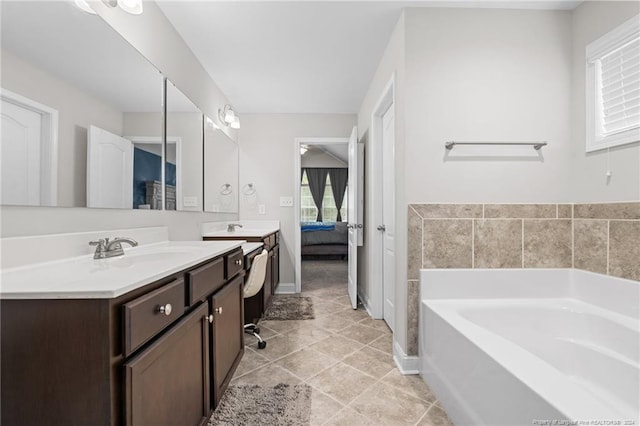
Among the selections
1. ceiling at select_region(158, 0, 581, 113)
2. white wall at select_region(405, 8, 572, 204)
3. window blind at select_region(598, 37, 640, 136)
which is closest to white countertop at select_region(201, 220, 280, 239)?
→ ceiling at select_region(158, 0, 581, 113)

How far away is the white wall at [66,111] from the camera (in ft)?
3.30

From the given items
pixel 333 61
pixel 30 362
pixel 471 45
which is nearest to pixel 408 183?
pixel 471 45

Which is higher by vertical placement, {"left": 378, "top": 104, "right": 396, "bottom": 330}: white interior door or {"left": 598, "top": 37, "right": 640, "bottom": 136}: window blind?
{"left": 598, "top": 37, "right": 640, "bottom": 136}: window blind

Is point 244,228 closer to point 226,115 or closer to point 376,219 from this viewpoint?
point 226,115

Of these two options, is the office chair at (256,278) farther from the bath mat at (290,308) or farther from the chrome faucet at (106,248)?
the chrome faucet at (106,248)

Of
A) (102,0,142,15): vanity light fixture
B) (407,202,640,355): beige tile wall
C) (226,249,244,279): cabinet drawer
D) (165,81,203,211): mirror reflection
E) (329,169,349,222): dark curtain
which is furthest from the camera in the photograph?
(329,169,349,222): dark curtain

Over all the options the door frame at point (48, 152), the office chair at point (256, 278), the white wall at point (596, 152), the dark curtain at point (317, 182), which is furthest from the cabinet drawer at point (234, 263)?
the dark curtain at point (317, 182)

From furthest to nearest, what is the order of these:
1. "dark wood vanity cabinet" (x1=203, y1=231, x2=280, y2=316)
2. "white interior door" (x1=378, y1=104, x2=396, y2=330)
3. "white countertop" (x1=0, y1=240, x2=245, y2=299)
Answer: "dark wood vanity cabinet" (x1=203, y1=231, x2=280, y2=316), "white interior door" (x1=378, y1=104, x2=396, y2=330), "white countertop" (x1=0, y1=240, x2=245, y2=299)

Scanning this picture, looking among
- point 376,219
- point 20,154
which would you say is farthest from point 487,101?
point 20,154

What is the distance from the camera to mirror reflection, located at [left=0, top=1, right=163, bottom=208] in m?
1.00

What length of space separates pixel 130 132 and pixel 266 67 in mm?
1460

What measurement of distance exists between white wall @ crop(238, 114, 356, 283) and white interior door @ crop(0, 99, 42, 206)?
108 inches

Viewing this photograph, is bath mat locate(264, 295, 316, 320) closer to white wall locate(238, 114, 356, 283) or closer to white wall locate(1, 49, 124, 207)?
white wall locate(238, 114, 356, 283)

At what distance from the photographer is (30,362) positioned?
75 cm
